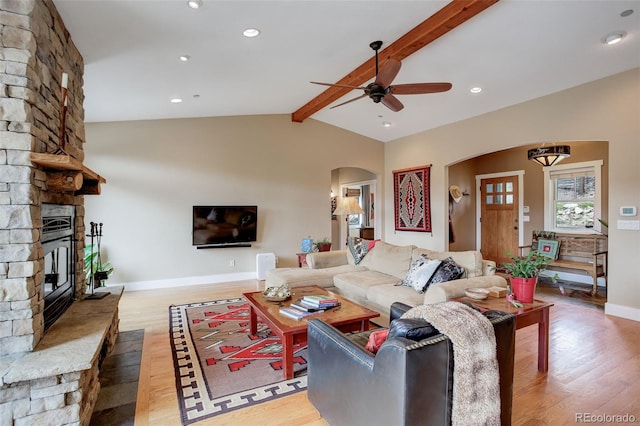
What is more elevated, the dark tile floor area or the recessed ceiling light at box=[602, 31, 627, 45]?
the recessed ceiling light at box=[602, 31, 627, 45]

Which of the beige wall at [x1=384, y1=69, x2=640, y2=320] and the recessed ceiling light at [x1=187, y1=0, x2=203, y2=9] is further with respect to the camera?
the beige wall at [x1=384, y1=69, x2=640, y2=320]

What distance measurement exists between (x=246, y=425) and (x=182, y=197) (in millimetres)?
4555

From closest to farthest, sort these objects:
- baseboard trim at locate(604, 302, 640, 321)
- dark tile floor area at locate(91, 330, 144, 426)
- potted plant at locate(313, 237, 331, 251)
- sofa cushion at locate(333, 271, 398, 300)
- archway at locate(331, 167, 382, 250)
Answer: dark tile floor area at locate(91, 330, 144, 426) → sofa cushion at locate(333, 271, 398, 300) → baseboard trim at locate(604, 302, 640, 321) → potted plant at locate(313, 237, 331, 251) → archway at locate(331, 167, 382, 250)

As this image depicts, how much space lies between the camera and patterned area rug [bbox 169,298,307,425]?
2393 mm

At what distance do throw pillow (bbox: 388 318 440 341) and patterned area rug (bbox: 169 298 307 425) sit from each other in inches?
52.4

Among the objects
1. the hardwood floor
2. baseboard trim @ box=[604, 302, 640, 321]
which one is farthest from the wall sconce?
the hardwood floor

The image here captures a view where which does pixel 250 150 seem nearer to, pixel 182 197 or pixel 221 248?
pixel 182 197

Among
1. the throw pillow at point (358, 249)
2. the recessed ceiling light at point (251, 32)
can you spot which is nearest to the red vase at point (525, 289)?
the throw pillow at point (358, 249)

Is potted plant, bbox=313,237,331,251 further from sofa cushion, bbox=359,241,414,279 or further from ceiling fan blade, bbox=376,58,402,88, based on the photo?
ceiling fan blade, bbox=376,58,402,88

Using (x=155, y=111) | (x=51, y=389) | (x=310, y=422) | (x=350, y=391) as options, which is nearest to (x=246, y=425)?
(x=310, y=422)

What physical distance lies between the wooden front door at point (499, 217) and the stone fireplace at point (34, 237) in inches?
290

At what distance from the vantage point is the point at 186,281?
5.91 m

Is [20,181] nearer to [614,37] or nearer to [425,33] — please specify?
[425,33]

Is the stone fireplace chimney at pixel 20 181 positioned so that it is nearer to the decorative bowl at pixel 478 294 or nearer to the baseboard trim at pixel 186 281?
the decorative bowl at pixel 478 294
